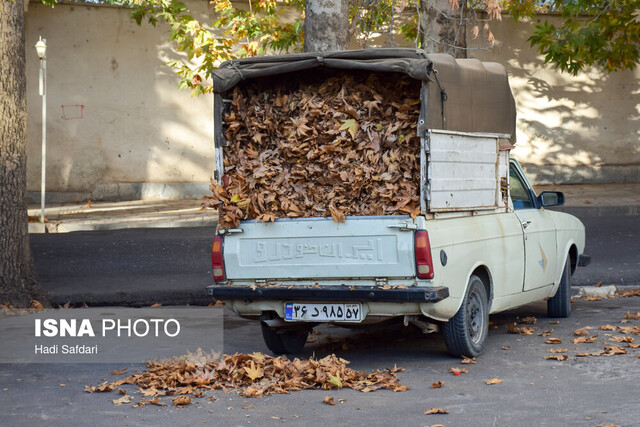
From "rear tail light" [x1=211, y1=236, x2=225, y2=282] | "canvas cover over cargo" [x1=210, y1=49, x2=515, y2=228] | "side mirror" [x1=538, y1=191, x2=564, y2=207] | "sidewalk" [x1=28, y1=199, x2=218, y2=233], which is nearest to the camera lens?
"canvas cover over cargo" [x1=210, y1=49, x2=515, y2=228]

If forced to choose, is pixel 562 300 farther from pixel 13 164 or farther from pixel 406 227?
pixel 13 164

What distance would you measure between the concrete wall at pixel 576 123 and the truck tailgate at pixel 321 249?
1682 cm

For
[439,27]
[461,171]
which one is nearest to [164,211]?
[439,27]

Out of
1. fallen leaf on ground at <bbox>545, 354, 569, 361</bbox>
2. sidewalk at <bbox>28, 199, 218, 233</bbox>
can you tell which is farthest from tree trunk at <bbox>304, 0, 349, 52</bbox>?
sidewalk at <bbox>28, 199, 218, 233</bbox>

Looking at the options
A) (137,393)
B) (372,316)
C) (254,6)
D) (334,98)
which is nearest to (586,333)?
(372,316)

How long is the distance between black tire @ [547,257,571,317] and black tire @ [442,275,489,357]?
179 centimetres

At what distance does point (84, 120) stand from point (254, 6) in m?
4.97

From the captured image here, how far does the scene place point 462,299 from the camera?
715 centimetres

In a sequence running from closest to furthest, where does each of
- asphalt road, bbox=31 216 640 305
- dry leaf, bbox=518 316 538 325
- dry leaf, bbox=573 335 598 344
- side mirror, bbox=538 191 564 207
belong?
dry leaf, bbox=573 335 598 344, side mirror, bbox=538 191 564 207, dry leaf, bbox=518 316 538 325, asphalt road, bbox=31 216 640 305

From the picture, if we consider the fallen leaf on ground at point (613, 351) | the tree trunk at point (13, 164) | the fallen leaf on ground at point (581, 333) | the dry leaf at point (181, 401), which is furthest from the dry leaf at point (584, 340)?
the tree trunk at point (13, 164)

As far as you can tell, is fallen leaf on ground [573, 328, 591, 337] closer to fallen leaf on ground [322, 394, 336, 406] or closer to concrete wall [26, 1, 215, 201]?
fallen leaf on ground [322, 394, 336, 406]

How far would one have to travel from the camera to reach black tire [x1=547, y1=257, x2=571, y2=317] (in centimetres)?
921

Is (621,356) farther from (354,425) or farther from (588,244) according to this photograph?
(588,244)

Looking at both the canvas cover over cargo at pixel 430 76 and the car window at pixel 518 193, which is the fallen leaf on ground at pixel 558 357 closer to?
the car window at pixel 518 193
